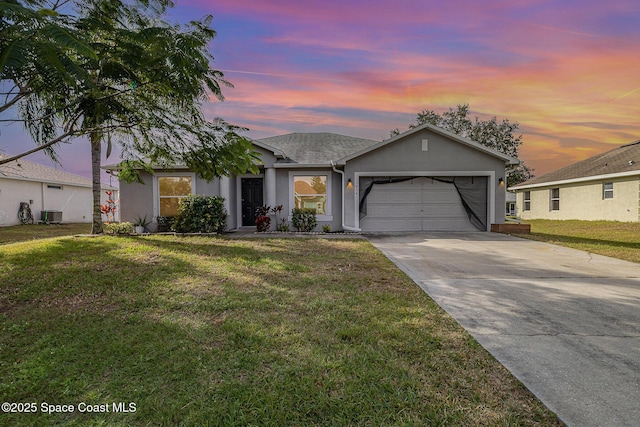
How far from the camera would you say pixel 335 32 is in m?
9.78

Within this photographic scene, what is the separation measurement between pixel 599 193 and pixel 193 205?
21.8 meters

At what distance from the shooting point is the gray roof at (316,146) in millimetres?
13047

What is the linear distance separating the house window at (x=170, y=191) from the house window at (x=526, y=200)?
79.3ft

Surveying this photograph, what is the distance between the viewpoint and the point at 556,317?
3623mm

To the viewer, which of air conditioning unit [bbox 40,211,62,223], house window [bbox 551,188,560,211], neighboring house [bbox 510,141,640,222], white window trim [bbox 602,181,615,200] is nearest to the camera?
neighboring house [bbox 510,141,640,222]

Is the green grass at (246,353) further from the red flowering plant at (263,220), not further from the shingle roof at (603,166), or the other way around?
the shingle roof at (603,166)

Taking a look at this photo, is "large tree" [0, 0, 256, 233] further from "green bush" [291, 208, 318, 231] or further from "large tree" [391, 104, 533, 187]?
"large tree" [391, 104, 533, 187]

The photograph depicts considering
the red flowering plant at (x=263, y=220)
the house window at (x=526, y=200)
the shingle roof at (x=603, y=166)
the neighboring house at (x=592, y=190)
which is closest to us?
the red flowering plant at (x=263, y=220)

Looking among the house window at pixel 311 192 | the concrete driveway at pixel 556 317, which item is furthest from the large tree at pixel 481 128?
the concrete driveway at pixel 556 317

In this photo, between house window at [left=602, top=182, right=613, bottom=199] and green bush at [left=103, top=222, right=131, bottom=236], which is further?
house window at [left=602, top=182, right=613, bottom=199]

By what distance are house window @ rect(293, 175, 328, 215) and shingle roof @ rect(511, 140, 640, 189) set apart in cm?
1563

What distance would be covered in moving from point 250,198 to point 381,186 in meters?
5.73

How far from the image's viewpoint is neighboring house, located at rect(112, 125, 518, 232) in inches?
482

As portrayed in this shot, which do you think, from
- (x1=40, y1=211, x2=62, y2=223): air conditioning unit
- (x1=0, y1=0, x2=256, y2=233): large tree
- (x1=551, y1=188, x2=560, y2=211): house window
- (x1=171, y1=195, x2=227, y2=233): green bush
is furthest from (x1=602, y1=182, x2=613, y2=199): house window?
(x1=40, y1=211, x2=62, y2=223): air conditioning unit
